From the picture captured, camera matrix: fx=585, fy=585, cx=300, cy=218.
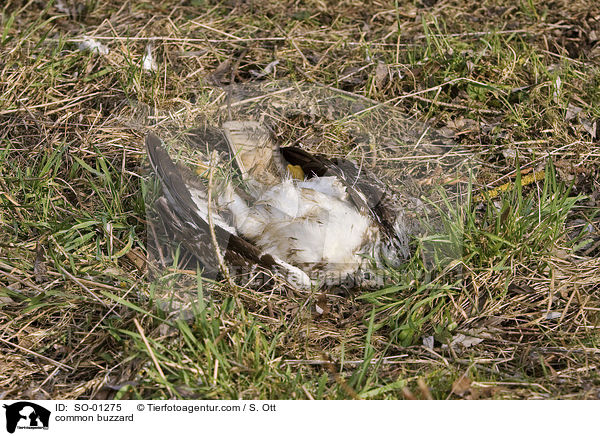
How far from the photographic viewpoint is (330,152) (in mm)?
3480

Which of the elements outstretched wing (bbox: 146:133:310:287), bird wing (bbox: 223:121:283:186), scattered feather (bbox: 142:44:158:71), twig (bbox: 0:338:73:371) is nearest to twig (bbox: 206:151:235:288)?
outstretched wing (bbox: 146:133:310:287)

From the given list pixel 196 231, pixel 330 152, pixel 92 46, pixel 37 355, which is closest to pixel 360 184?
pixel 330 152

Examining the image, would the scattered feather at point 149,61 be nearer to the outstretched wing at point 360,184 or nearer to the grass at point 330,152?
the grass at point 330,152

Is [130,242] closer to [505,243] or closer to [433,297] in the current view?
[433,297]

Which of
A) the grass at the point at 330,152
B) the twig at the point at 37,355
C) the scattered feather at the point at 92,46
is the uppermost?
the scattered feather at the point at 92,46

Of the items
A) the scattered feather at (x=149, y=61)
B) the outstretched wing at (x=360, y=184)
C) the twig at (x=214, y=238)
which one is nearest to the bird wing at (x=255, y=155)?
the outstretched wing at (x=360, y=184)

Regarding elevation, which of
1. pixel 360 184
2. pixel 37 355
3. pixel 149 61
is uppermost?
pixel 149 61
